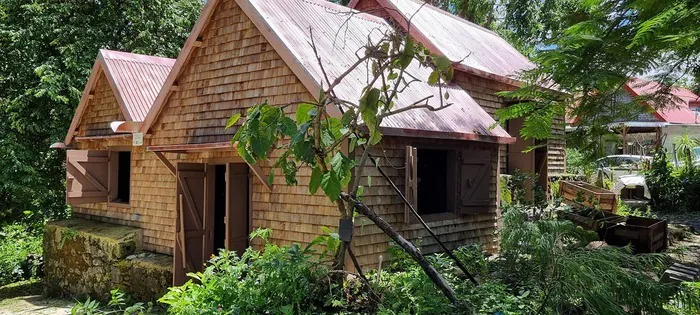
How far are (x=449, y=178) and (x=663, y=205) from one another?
1048 cm

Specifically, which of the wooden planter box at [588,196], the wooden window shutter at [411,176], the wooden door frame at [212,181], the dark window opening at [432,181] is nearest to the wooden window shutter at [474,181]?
the dark window opening at [432,181]

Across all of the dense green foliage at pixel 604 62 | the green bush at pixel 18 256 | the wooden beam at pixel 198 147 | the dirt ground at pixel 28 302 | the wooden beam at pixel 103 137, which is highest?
the dense green foliage at pixel 604 62

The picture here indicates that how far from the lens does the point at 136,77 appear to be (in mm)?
11859

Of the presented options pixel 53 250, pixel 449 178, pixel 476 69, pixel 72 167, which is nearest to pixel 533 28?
pixel 476 69

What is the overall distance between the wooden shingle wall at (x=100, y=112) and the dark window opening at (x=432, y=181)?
6.93m

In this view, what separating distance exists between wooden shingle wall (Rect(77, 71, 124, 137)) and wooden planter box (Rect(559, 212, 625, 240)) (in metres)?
9.84

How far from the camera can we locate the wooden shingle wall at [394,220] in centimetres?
702

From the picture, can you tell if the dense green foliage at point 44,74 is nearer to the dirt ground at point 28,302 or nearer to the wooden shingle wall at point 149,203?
the dirt ground at point 28,302

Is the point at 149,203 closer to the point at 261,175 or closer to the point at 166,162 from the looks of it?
the point at 166,162

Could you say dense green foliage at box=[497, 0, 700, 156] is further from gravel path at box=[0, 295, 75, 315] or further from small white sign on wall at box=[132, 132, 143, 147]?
gravel path at box=[0, 295, 75, 315]

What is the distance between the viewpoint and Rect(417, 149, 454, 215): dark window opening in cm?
894

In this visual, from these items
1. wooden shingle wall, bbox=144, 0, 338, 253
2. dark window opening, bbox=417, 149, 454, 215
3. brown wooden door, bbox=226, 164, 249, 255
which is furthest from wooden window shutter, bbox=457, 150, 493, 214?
brown wooden door, bbox=226, 164, 249, 255

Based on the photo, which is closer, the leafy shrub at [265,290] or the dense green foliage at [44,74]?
the leafy shrub at [265,290]

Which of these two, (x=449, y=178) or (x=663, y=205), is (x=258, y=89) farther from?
(x=663, y=205)
